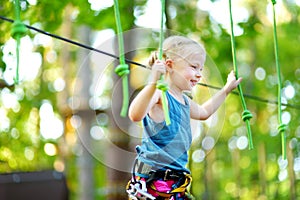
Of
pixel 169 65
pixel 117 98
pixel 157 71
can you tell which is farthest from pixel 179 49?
pixel 117 98

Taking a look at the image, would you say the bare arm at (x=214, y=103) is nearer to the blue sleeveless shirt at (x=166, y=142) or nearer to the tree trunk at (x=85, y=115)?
the blue sleeveless shirt at (x=166, y=142)

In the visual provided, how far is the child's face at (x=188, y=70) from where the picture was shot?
5.01 feet

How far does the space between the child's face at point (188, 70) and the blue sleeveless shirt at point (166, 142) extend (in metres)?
0.05

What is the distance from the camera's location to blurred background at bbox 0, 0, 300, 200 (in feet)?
8.92

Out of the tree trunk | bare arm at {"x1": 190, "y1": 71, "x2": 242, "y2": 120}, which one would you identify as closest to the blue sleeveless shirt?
bare arm at {"x1": 190, "y1": 71, "x2": 242, "y2": 120}

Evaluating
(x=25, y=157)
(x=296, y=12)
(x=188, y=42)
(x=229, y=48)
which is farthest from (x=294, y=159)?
(x=188, y=42)

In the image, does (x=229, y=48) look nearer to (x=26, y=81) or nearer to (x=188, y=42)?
(x=188, y=42)

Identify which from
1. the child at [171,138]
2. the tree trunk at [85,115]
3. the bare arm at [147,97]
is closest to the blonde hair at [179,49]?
the child at [171,138]

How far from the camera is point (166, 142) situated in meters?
1.51

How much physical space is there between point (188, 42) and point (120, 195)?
2.32 metres

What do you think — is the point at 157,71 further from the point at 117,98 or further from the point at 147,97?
the point at 117,98

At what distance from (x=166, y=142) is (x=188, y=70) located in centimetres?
19

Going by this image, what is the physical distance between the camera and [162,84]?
1288 millimetres

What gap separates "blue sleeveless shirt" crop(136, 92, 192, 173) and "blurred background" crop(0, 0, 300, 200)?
97 millimetres
